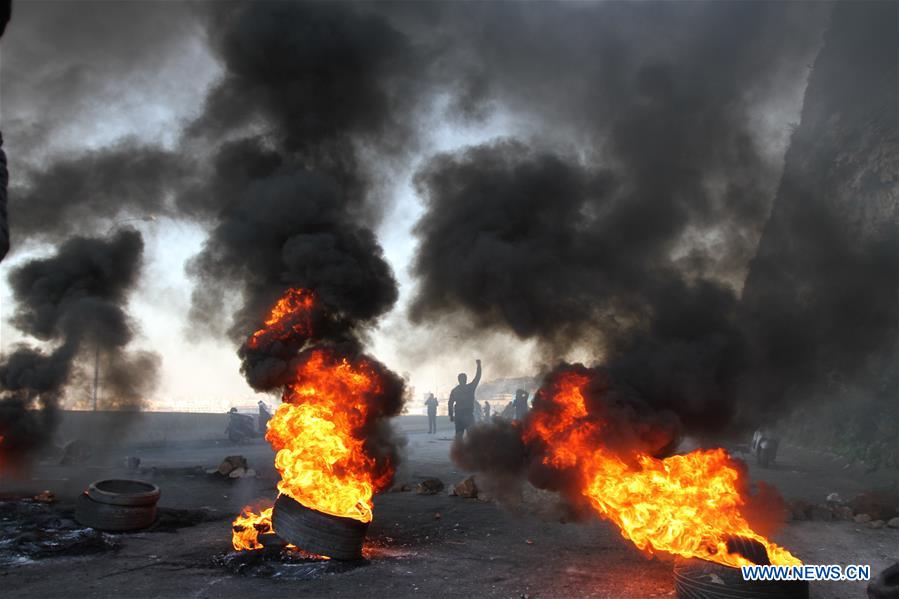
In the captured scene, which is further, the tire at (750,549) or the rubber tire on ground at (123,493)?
the rubber tire on ground at (123,493)

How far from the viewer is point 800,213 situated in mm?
19859

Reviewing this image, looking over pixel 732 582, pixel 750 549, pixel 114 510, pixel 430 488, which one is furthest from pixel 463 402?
pixel 732 582

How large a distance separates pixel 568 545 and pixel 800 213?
54.8 ft

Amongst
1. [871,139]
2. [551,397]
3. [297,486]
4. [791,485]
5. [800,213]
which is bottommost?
[791,485]

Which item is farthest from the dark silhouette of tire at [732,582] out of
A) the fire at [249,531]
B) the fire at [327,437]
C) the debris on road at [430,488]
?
the debris on road at [430,488]

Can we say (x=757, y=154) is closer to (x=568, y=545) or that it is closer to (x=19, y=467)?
(x=568, y=545)

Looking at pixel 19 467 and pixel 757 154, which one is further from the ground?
pixel 757 154

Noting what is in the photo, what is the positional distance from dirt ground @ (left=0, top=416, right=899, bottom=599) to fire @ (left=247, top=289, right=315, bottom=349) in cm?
353

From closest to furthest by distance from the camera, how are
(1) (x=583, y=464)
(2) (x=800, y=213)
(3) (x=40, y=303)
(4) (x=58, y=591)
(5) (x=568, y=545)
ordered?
(4) (x=58, y=591) → (1) (x=583, y=464) → (5) (x=568, y=545) → (3) (x=40, y=303) → (2) (x=800, y=213)

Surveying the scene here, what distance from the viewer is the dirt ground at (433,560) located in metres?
6.91

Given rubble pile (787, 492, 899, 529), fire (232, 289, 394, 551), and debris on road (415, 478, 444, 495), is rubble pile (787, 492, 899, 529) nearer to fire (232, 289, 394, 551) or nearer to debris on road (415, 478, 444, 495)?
debris on road (415, 478, 444, 495)

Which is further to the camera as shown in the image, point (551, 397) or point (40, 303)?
point (40, 303)

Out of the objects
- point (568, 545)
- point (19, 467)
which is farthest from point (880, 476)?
point (19, 467)

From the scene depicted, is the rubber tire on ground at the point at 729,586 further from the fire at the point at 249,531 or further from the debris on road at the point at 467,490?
the debris on road at the point at 467,490
